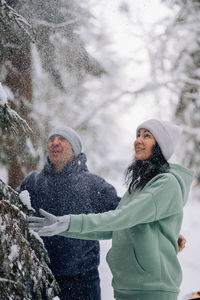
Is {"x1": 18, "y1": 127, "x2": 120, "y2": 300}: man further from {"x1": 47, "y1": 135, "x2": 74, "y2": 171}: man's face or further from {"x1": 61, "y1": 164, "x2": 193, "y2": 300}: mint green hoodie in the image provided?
{"x1": 61, "y1": 164, "x2": 193, "y2": 300}: mint green hoodie

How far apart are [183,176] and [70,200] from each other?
93 centimetres

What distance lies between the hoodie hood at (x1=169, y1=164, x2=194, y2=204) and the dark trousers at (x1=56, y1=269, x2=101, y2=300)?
0.95 metres

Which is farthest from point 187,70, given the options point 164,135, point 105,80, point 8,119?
point 8,119

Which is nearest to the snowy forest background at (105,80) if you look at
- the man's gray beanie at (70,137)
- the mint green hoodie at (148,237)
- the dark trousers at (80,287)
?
the dark trousers at (80,287)

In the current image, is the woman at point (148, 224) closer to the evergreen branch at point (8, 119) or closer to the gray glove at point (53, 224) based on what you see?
the gray glove at point (53, 224)

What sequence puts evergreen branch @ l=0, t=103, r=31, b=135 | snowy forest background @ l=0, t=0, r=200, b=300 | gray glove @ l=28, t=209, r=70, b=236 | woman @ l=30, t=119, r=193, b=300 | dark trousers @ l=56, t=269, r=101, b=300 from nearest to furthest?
gray glove @ l=28, t=209, r=70, b=236 → woman @ l=30, t=119, r=193, b=300 → evergreen branch @ l=0, t=103, r=31, b=135 → dark trousers @ l=56, t=269, r=101, b=300 → snowy forest background @ l=0, t=0, r=200, b=300

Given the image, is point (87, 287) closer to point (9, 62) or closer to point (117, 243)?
point (117, 243)

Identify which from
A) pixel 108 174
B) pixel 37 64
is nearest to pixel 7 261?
pixel 37 64

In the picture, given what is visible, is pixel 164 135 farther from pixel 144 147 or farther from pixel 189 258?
pixel 189 258

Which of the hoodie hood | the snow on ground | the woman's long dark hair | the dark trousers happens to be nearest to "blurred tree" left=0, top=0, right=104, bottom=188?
the snow on ground

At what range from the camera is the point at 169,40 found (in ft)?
30.0

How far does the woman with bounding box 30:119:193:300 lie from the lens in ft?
5.43

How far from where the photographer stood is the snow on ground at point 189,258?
4648 mm

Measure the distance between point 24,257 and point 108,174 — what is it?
6.83 meters
